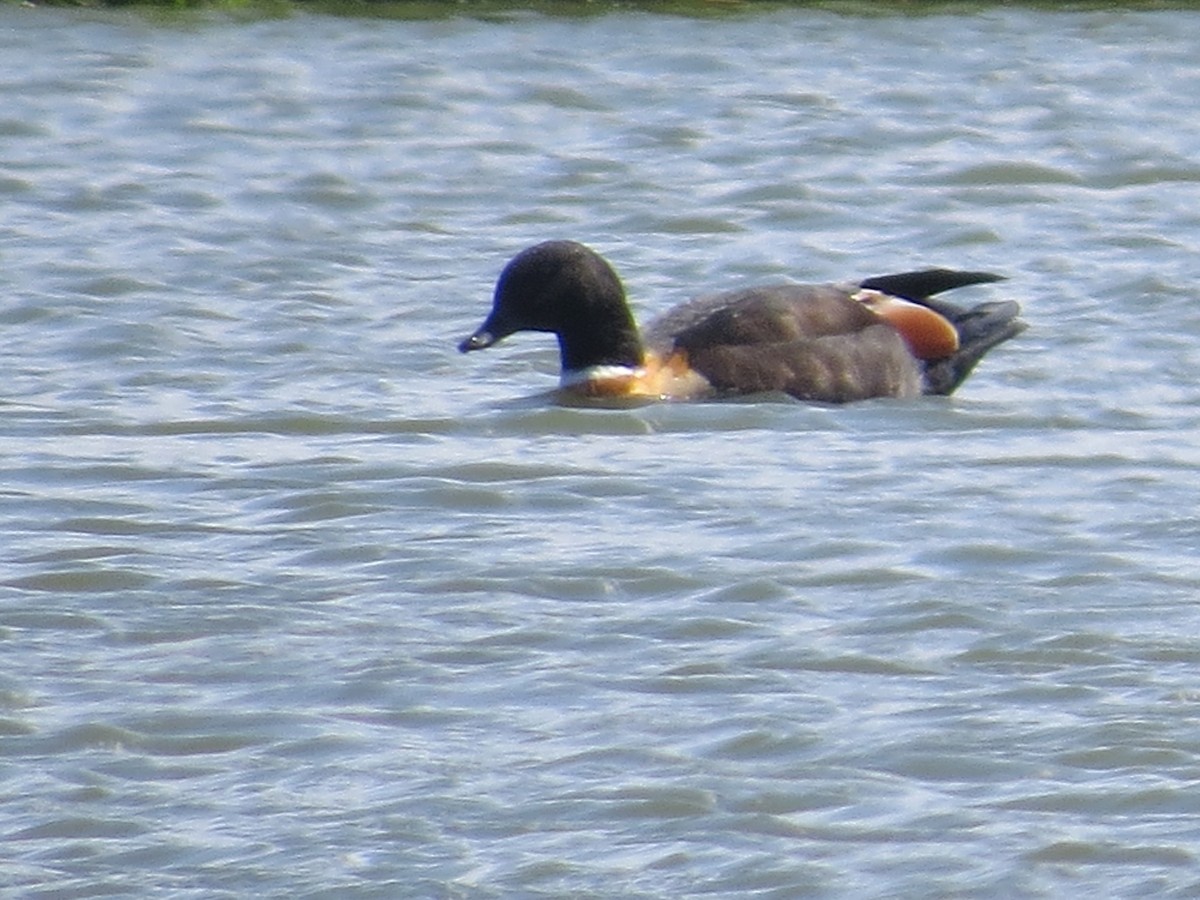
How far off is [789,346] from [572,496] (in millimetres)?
1981

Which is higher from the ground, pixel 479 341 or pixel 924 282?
pixel 924 282

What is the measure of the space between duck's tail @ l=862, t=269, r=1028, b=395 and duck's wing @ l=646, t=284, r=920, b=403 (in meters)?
0.11

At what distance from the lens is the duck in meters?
10.3

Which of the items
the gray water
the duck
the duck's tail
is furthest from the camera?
the duck's tail

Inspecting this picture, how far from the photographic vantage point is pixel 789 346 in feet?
34.0

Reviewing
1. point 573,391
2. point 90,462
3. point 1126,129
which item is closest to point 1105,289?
point 573,391

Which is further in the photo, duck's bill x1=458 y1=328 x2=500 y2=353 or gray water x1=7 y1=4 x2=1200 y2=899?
duck's bill x1=458 y1=328 x2=500 y2=353

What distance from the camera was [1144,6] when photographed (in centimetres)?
1734

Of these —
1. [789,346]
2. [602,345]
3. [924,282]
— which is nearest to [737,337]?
[789,346]

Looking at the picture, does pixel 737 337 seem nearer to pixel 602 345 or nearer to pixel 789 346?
pixel 789 346

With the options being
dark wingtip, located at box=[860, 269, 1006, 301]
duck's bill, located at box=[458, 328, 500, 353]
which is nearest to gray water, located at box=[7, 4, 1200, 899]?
duck's bill, located at box=[458, 328, 500, 353]

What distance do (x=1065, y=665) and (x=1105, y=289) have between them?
518 centimetres

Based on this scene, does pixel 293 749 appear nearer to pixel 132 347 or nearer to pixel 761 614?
pixel 761 614

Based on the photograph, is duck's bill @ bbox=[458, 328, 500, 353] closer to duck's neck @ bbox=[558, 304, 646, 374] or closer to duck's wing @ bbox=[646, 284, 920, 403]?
duck's neck @ bbox=[558, 304, 646, 374]
